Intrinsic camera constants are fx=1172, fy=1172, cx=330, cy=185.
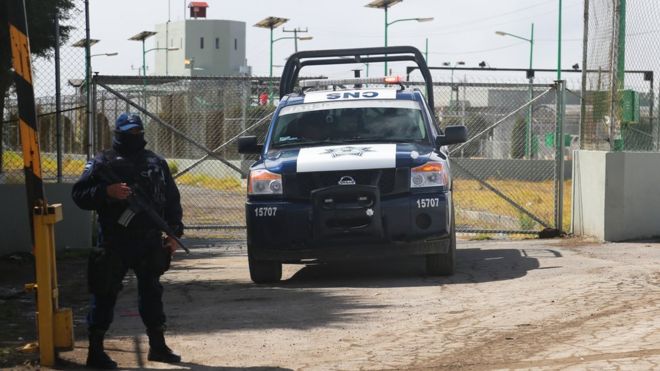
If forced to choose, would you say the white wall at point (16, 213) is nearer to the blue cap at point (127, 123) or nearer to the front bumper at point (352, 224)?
the front bumper at point (352, 224)

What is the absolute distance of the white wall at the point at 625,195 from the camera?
14.9 metres

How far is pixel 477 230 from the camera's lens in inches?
663

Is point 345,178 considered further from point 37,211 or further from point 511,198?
point 511,198

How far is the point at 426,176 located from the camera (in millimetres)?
11156

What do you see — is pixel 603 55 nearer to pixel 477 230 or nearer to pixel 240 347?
pixel 477 230

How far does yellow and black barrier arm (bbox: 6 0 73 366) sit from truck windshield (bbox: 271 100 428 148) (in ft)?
16.5

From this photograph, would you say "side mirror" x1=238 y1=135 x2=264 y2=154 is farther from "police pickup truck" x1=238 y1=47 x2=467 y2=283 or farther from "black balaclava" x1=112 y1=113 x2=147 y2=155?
"black balaclava" x1=112 y1=113 x2=147 y2=155

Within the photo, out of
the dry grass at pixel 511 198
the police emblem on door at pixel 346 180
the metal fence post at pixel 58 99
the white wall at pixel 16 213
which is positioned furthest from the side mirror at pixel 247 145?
the dry grass at pixel 511 198

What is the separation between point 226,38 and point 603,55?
88.4 metres

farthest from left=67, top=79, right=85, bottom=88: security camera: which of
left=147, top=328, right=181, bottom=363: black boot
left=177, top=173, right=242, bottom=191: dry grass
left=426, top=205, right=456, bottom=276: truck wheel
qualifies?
left=177, top=173, right=242, bottom=191: dry grass

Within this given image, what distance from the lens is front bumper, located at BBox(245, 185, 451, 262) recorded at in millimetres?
11031

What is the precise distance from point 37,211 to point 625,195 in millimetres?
9417

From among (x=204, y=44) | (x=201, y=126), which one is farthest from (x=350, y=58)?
(x=204, y=44)

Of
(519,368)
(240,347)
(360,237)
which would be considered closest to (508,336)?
(519,368)
